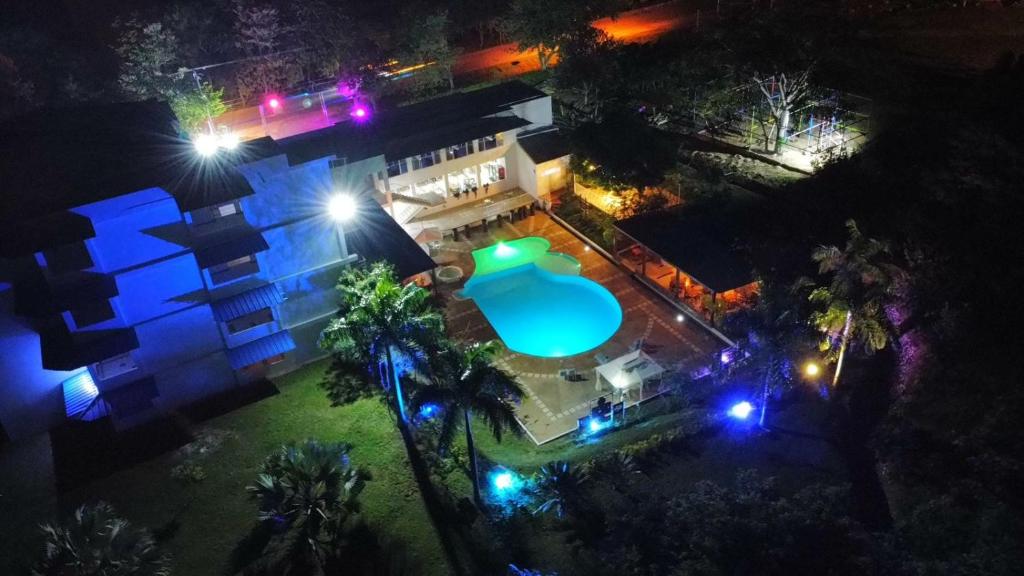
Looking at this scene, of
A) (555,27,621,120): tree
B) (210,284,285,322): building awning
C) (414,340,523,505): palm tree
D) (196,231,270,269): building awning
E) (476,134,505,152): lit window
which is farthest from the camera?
(555,27,621,120): tree

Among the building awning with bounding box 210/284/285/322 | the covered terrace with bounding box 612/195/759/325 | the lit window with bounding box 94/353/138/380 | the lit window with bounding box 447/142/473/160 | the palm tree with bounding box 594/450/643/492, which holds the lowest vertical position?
the palm tree with bounding box 594/450/643/492

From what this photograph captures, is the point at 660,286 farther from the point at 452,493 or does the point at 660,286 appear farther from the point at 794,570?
the point at 794,570

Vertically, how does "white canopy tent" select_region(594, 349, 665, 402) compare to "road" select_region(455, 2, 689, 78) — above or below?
below

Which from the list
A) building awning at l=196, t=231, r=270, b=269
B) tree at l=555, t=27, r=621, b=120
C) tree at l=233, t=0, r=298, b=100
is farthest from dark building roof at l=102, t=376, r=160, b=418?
tree at l=233, t=0, r=298, b=100

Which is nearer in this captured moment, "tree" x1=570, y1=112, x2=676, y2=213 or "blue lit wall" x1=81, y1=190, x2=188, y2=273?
"blue lit wall" x1=81, y1=190, x2=188, y2=273

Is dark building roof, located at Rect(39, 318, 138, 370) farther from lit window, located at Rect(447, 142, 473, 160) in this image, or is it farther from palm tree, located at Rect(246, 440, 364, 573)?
lit window, located at Rect(447, 142, 473, 160)

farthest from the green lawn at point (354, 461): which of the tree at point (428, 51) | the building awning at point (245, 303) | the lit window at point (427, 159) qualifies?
the tree at point (428, 51)

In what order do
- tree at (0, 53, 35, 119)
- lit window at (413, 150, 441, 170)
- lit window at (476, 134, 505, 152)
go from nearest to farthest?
lit window at (413, 150, 441, 170) < lit window at (476, 134, 505, 152) < tree at (0, 53, 35, 119)

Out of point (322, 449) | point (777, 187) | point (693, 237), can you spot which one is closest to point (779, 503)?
point (322, 449)
